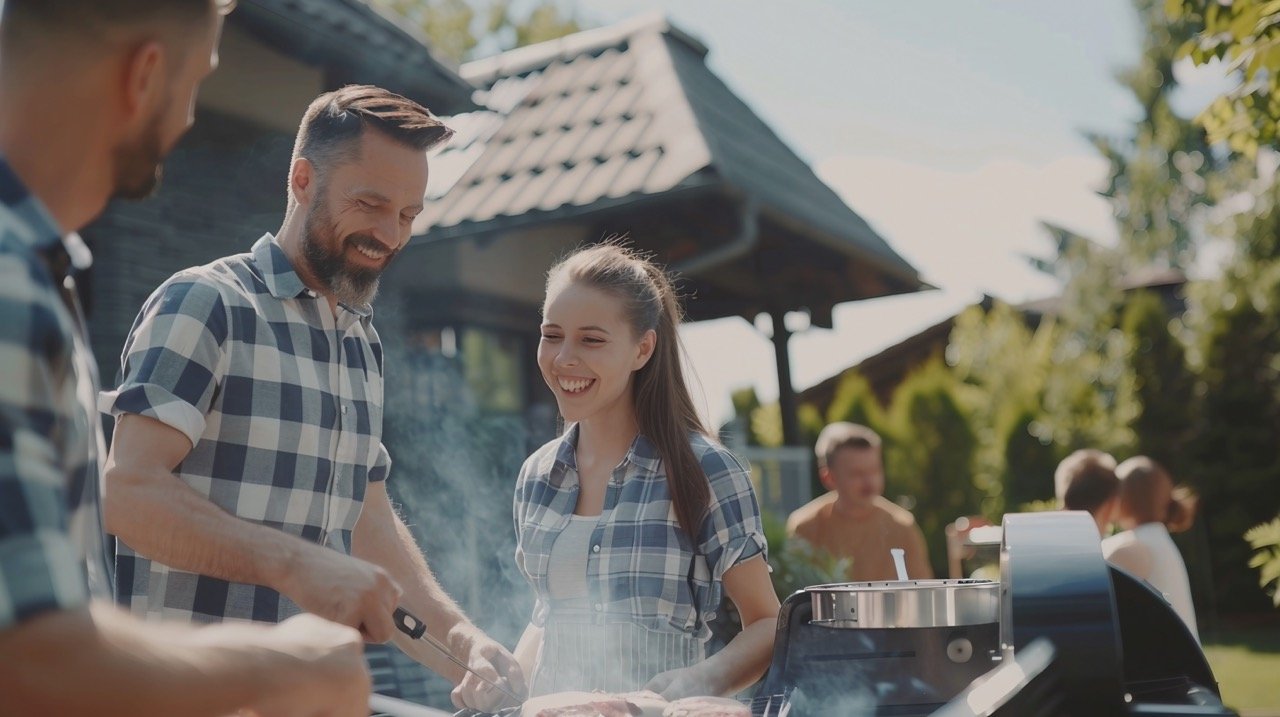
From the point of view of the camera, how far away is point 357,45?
6.02m

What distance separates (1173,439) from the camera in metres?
16.0

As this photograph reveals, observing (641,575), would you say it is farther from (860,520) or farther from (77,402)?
(860,520)

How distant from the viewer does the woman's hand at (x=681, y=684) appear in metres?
2.14

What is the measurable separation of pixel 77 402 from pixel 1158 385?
16996mm

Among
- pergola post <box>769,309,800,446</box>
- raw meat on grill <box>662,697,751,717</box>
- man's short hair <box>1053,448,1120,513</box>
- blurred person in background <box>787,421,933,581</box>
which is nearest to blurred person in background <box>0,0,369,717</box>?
raw meat on grill <box>662,697,751,717</box>

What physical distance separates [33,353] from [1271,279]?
16.9 metres

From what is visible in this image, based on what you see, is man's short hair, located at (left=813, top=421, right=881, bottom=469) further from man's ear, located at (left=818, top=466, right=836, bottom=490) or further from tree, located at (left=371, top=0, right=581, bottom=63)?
tree, located at (left=371, top=0, right=581, bottom=63)

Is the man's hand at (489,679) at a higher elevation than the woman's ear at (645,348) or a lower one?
lower

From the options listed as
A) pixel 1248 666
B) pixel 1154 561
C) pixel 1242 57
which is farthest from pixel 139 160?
pixel 1248 666

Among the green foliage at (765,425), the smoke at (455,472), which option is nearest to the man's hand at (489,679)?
the smoke at (455,472)

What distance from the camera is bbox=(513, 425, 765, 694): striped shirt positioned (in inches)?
92.5

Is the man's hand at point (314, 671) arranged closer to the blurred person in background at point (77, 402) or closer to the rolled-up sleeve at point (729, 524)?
the blurred person in background at point (77, 402)

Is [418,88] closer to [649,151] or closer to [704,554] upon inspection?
[649,151]

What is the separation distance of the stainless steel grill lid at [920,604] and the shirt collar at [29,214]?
1.51 meters
